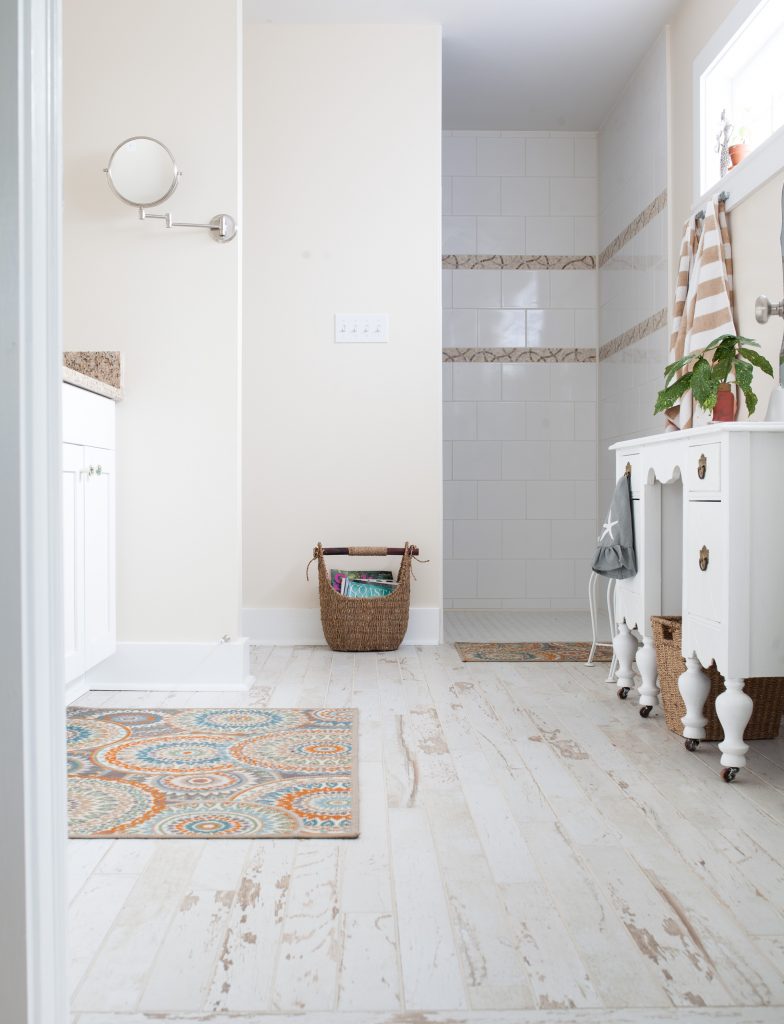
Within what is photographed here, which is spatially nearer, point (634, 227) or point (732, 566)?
point (732, 566)

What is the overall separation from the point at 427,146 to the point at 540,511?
199 cm

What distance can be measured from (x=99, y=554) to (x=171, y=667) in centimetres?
45

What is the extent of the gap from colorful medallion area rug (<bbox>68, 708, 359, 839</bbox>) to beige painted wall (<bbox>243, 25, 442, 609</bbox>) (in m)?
1.35

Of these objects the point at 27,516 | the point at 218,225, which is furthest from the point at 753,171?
the point at 27,516

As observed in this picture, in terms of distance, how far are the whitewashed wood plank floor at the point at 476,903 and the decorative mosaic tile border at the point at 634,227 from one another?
7.81 ft

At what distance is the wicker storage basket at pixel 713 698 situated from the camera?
225 centimetres

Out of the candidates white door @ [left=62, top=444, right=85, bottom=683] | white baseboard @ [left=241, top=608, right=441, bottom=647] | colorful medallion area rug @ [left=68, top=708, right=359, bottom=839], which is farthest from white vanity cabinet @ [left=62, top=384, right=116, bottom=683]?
white baseboard @ [left=241, top=608, right=441, bottom=647]

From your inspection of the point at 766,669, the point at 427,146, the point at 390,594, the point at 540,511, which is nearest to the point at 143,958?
the point at 766,669

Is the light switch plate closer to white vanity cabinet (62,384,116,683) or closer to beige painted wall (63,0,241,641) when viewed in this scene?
beige painted wall (63,0,241,641)

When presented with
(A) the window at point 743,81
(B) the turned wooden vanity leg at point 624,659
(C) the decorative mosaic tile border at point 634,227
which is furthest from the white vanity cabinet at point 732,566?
(C) the decorative mosaic tile border at point 634,227

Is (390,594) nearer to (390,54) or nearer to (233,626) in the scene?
(233,626)

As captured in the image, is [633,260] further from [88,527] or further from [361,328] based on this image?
[88,527]

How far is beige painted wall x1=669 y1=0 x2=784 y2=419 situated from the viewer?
275 centimetres

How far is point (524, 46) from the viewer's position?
402 centimetres
